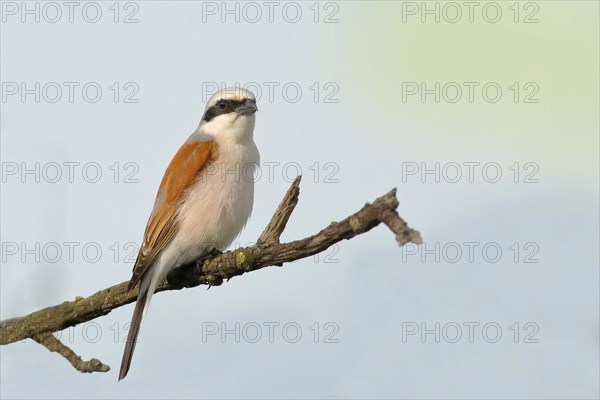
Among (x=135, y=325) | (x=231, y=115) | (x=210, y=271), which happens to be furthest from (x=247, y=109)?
(x=135, y=325)

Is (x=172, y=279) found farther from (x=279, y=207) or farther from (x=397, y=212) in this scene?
(x=397, y=212)

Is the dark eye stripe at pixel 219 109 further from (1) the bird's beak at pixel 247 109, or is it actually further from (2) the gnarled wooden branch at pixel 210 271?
(2) the gnarled wooden branch at pixel 210 271

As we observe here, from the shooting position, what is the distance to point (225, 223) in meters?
6.32

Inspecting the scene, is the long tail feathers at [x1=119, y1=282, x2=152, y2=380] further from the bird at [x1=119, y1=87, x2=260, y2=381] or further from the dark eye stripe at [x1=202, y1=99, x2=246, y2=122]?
the dark eye stripe at [x1=202, y1=99, x2=246, y2=122]

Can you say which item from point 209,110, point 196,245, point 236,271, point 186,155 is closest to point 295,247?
point 236,271

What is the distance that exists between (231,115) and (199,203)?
39.7 inches

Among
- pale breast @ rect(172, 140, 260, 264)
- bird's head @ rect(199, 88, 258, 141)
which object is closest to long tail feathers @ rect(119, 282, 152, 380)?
pale breast @ rect(172, 140, 260, 264)

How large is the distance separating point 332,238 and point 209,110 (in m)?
3.07

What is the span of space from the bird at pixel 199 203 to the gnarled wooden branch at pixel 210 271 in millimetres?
163

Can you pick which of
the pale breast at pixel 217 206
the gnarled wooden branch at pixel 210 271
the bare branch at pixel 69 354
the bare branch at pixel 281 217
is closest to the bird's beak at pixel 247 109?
the pale breast at pixel 217 206

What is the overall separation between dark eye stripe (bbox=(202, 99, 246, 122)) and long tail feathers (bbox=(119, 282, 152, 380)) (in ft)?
6.27

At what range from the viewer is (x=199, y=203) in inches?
247

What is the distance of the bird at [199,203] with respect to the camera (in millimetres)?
5934

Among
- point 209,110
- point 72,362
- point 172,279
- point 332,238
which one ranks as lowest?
point 72,362
